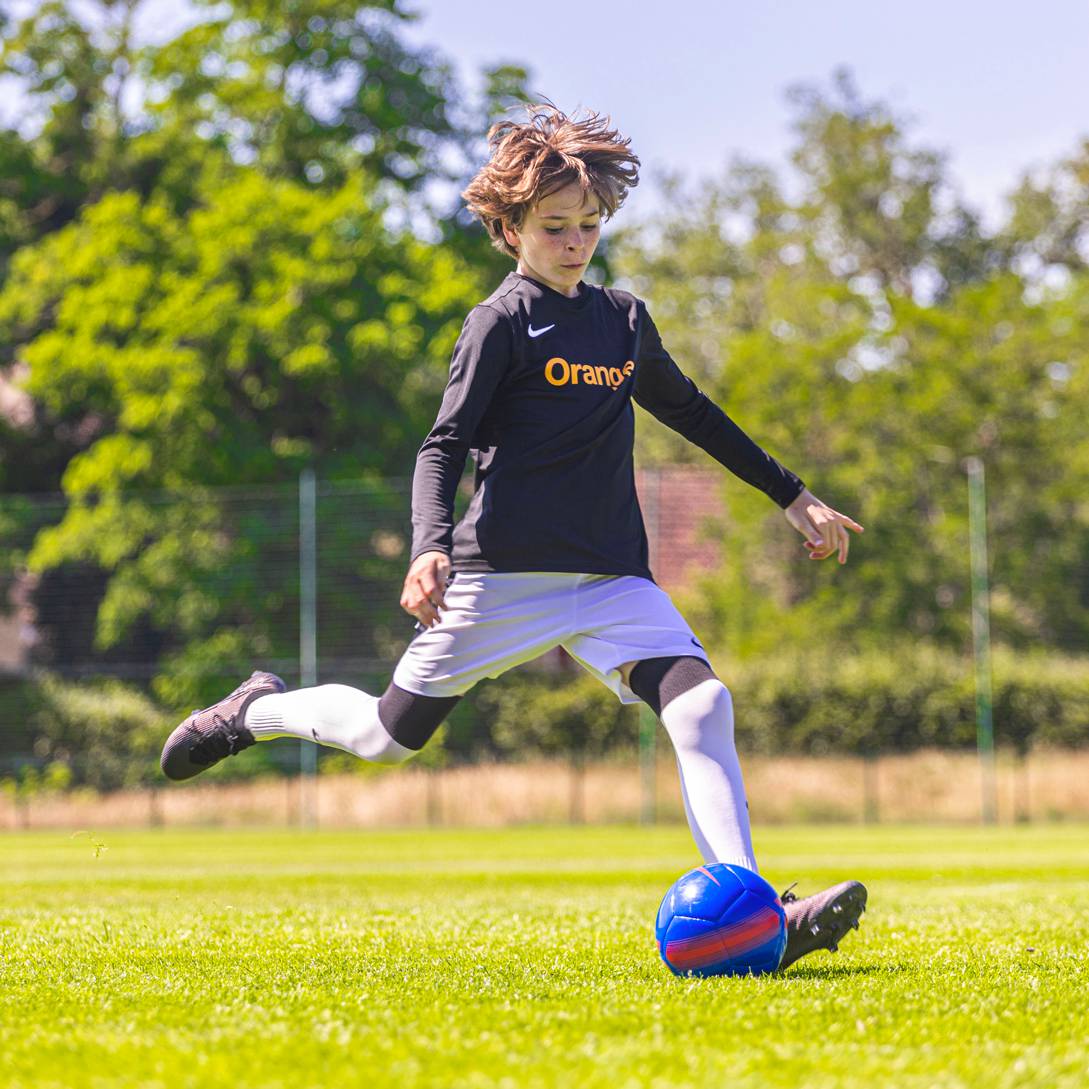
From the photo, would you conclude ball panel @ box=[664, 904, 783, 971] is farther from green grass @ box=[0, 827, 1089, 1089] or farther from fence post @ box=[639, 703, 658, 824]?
fence post @ box=[639, 703, 658, 824]

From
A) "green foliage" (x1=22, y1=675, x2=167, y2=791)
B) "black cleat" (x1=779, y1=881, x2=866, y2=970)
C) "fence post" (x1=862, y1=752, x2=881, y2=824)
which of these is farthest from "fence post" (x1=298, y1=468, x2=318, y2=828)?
"black cleat" (x1=779, y1=881, x2=866, y2=970)

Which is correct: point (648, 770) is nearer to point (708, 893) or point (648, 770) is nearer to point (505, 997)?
point (708, 893)

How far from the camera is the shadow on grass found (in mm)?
4448

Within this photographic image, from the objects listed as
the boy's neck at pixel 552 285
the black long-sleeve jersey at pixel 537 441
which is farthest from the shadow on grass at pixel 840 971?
the boy's neck at pixel 552 285

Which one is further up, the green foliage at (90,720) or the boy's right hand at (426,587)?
the boy's right hand at (426,587)

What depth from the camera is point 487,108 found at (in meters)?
34.6

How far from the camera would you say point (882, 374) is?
38281mm

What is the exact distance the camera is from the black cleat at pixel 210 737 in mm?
5309

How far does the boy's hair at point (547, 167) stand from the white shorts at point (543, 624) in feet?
3.22

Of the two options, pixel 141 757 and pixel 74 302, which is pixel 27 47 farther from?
pixel 141 757

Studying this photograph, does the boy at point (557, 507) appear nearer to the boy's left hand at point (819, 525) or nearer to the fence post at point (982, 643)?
the boy's left hand at point (819, 525)

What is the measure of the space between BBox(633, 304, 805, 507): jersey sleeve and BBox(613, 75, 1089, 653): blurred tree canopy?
23267 mm

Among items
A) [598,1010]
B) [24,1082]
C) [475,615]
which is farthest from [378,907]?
[24,1082]

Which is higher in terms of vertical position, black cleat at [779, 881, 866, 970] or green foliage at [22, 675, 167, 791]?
green foliage at [22, 675, 167, 791]
